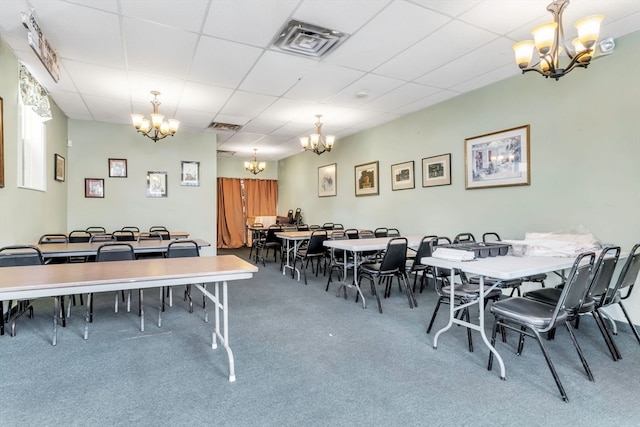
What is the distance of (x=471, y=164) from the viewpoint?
15.7ft

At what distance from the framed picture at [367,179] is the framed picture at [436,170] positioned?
4.15 ft

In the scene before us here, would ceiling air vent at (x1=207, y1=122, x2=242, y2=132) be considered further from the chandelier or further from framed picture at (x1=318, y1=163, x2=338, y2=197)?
the chandelier

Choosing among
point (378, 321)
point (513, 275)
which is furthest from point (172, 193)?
point (513, 275)

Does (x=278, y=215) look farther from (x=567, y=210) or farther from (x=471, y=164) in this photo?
(x=567, y=210)

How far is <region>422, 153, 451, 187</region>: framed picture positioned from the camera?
5156 mm

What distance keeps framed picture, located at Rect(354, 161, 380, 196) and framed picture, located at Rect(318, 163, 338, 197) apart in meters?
0.94

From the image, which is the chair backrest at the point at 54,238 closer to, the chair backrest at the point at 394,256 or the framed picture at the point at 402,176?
the chair backrest at the point at 394,256

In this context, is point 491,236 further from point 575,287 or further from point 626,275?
point 575,287

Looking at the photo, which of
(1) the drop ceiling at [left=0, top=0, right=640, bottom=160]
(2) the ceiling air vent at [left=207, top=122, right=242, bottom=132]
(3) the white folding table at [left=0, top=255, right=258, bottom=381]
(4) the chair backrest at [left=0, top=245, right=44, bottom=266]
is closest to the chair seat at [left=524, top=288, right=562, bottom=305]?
(3) the white folding table at [left=0, top=255, right=258, bottom=381]

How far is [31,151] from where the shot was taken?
14.3 ft

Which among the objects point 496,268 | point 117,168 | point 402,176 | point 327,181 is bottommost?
point 496,268

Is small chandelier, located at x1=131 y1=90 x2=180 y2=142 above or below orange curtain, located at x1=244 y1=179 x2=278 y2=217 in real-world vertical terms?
above

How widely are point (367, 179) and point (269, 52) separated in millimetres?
3845

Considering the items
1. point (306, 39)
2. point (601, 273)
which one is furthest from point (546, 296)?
point (306, 39)
